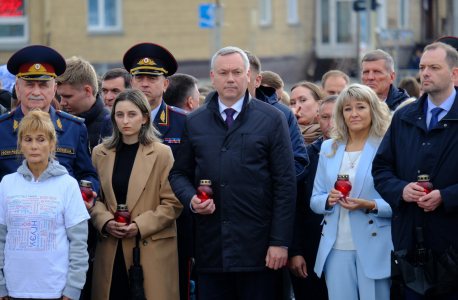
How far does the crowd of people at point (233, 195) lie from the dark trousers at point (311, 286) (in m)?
0.01

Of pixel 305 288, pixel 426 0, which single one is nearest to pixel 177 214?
pixel 305 288

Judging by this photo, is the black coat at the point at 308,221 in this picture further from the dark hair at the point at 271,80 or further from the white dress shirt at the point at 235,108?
the dark hair at the point at 271,80

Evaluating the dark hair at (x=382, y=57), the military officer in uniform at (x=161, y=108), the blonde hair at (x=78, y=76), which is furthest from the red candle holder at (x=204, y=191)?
the dark hair at (x=382, y=57)

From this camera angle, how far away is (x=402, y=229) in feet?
13.4

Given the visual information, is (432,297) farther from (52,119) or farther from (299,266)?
(52,119)

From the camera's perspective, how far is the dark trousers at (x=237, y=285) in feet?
13.6

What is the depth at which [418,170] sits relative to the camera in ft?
13.3

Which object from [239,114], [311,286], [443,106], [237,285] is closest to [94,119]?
[239,114]

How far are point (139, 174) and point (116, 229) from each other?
44 cm

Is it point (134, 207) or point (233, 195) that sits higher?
point (233, 195)

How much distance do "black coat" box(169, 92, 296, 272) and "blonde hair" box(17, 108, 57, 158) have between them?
3.06 ft

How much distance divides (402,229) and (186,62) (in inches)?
638

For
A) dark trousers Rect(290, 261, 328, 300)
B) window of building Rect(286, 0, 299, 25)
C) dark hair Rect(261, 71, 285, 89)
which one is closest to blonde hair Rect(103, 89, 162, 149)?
dark trousers Rect(290, 261, 328, 300)

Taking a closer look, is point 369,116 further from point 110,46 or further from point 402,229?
point 110,46
